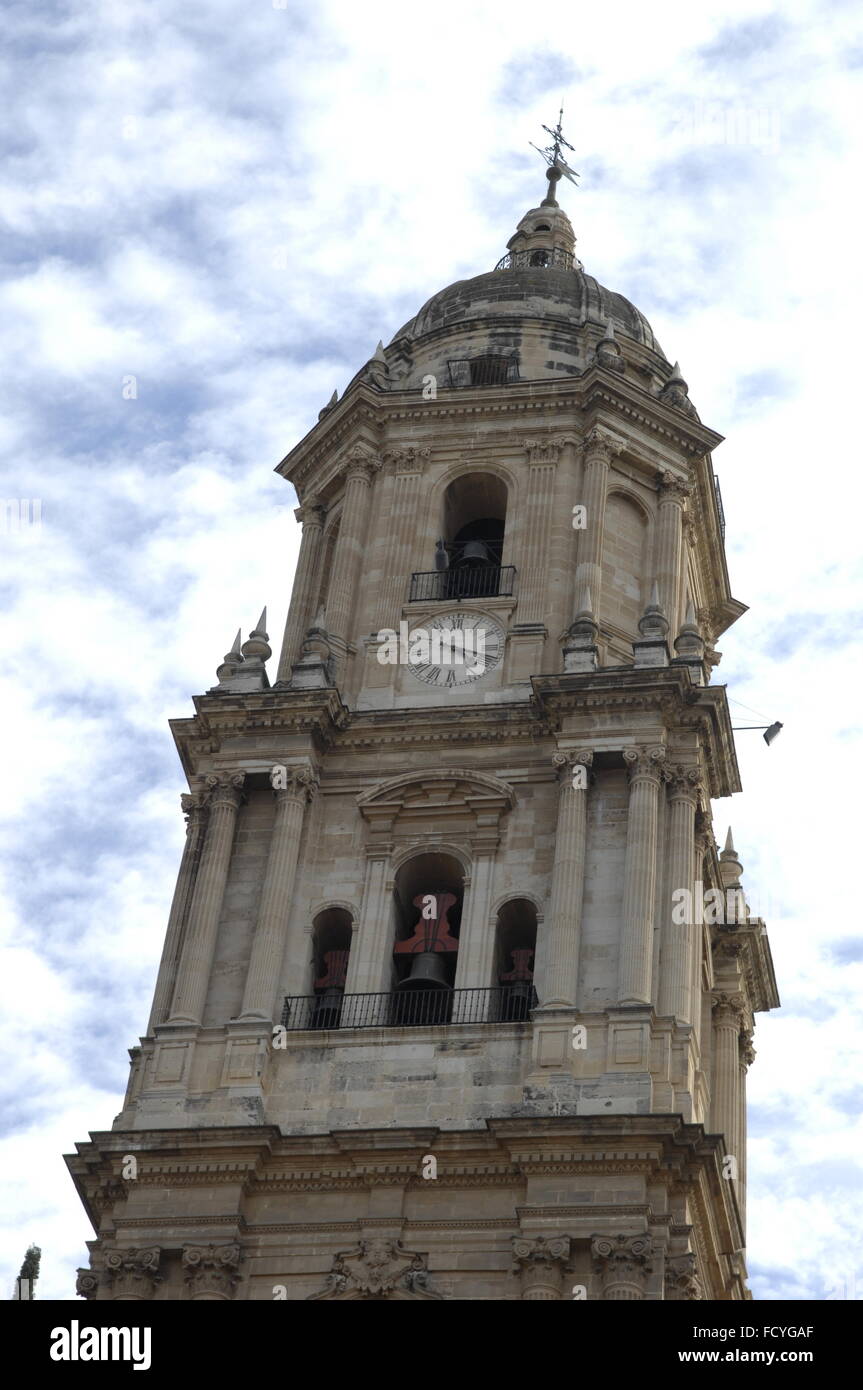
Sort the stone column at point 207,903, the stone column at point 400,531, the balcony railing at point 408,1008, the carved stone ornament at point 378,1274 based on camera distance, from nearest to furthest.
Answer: the carved stone ornament at point 378,1274
the balcony railing at point 408,1008
the stone column at point 207,903
the stone column at point 400,531

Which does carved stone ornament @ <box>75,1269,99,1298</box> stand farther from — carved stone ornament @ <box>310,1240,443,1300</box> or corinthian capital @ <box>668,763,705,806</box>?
corinthian capital @ <box>668,763,705,806</box>

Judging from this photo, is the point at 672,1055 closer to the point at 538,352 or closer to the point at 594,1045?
the point at 594,1045

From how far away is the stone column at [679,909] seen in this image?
4031 cm

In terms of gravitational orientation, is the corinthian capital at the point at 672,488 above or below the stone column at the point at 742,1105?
above

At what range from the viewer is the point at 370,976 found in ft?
137

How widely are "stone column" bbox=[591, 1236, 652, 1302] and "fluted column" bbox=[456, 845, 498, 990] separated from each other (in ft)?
18.5

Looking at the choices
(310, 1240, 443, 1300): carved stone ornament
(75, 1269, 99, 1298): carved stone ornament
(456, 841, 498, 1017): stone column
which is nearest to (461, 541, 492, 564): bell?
(456, 841, 498, 1017): stone column

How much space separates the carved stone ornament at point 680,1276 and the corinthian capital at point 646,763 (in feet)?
27.6

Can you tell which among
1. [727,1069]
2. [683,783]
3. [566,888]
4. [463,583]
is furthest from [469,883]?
[727,1069]

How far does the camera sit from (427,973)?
41.9 m

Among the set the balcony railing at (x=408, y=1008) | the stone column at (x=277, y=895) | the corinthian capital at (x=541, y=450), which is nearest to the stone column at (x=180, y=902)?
the stone column at (x=277, y=895)

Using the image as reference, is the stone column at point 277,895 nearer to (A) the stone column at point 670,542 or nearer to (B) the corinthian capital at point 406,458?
(A) the stone column at point 670,542

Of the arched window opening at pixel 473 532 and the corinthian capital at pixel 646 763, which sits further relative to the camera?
the arched window opening at pixel 473 532
